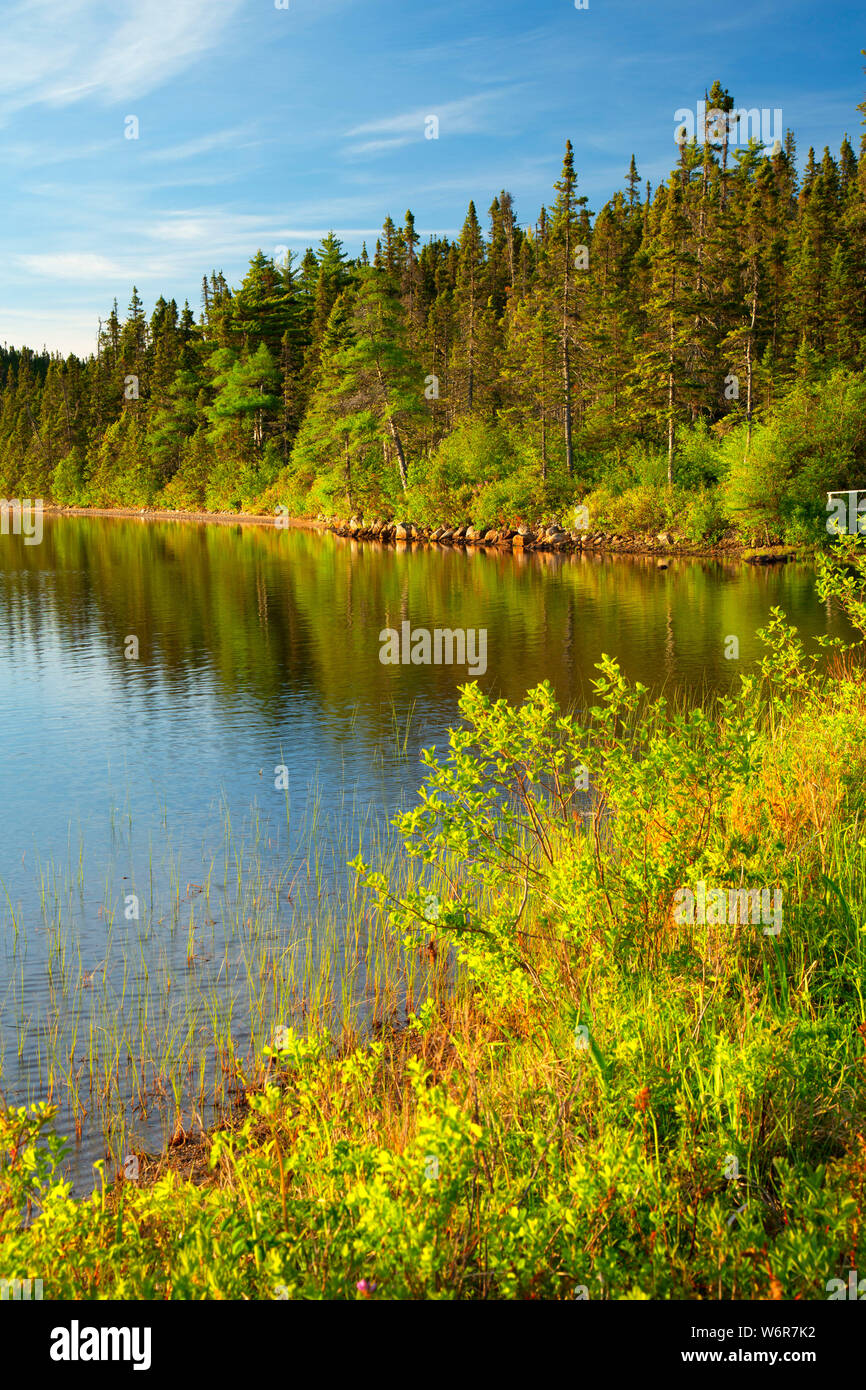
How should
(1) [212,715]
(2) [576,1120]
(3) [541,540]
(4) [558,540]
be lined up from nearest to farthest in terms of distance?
(2) [576,1120]
(1) [212,715]
(4) [558,540]
(3) [541,540]

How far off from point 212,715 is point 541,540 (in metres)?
38.0

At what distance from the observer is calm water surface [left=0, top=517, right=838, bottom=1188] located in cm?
853

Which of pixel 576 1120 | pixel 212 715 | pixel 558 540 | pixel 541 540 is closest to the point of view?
pixel 576 1120

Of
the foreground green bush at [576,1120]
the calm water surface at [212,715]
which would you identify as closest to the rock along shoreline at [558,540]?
the calm water surface at [212,715]

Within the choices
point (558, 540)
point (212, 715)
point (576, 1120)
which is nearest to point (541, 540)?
point (558, 540)

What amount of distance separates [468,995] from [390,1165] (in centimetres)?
353

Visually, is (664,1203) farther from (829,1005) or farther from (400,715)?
(400,715)

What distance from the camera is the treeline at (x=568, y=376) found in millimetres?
49875

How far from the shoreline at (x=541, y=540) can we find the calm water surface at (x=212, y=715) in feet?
9.10

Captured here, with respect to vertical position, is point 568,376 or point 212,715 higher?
point 568,376

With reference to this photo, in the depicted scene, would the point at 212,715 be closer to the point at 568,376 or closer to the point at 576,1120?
the point at 576,1120

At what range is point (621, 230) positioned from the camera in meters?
84.6

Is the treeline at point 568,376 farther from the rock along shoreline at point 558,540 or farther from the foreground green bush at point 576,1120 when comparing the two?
the foreground green bush at point 576,1120

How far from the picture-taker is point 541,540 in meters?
54.2
